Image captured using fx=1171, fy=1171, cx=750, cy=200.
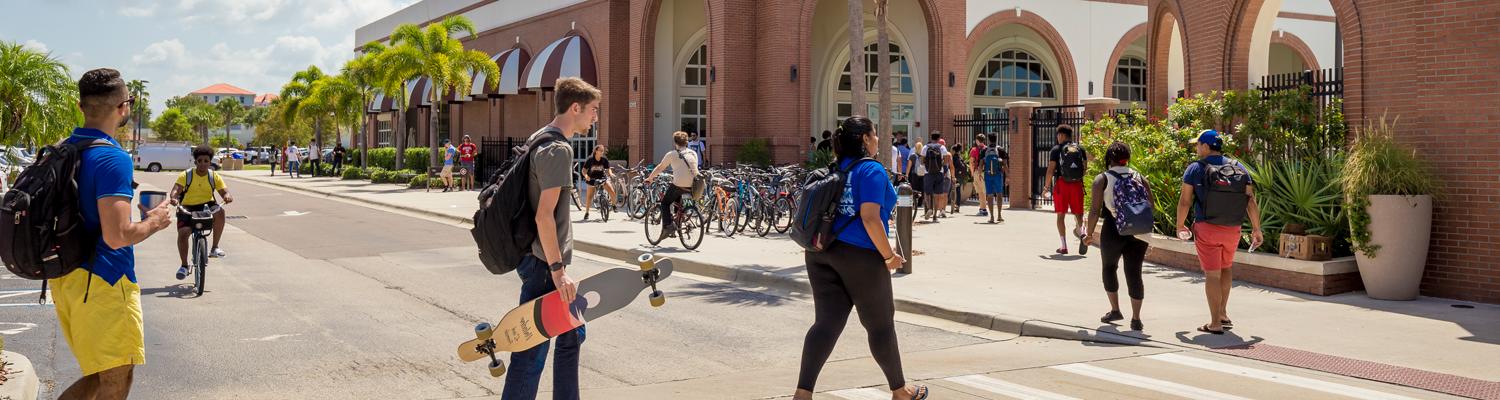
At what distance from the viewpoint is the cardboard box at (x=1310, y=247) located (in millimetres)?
11219

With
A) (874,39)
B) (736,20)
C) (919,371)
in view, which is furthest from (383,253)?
(874,39)

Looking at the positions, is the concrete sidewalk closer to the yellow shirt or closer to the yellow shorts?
the yellow shirt

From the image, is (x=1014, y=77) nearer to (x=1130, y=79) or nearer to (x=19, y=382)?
(x=1130, y=79)

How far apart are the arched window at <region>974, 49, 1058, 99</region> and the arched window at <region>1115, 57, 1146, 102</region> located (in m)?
2.39

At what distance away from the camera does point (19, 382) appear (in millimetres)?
6250

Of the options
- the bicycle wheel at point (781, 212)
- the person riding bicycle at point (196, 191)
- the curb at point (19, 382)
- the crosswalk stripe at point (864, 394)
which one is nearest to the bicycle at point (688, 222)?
the bicycle wheel at point (781, 212)

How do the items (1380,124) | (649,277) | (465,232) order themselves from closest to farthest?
(649,277) → (1380,124) → (465,232)

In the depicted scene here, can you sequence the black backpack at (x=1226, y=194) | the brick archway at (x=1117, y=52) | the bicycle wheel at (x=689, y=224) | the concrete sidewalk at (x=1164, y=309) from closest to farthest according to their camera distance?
the concrete sidewalk at (x=1164, y=309) < the black backpack at (x=1226, y=194) < the bicycle wheel at (x=689, y=224) < the brick archway at (x=1117, y=52)

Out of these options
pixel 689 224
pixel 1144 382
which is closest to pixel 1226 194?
pixel 1144 382

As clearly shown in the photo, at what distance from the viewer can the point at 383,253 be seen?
51.3ft

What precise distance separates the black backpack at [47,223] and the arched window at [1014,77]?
33.7 metres

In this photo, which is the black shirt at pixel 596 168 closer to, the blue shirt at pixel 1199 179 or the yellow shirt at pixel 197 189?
the yellow shirt at pixel 197 189

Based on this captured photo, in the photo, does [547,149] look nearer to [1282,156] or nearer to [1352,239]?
[1352,239]

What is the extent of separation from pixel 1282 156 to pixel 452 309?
8913 mm
